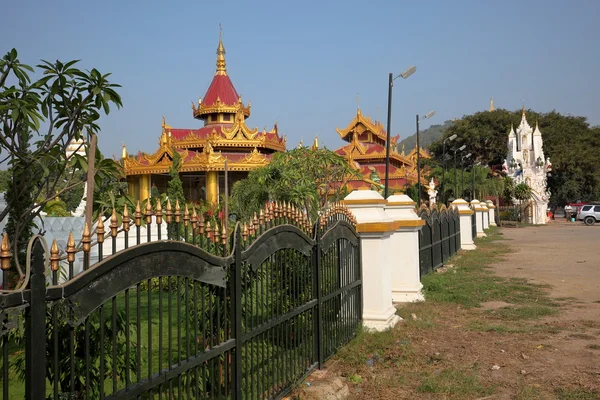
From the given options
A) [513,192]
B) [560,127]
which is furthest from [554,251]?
[560,127]

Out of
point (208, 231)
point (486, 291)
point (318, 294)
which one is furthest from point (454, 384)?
point (486, 291)

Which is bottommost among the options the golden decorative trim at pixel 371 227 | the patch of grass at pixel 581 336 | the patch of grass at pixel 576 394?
the patch of grass at pixel 576 394

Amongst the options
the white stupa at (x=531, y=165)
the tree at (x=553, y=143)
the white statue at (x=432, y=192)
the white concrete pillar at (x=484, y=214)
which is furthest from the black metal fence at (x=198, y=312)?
the tree at (x=553, y=143)

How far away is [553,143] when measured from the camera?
2154 inches

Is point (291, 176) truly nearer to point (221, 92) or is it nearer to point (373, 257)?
point (373, 257)

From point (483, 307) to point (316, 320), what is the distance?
4583 millimetres

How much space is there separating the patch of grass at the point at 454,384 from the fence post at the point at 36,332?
12.4 ft

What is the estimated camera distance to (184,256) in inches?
127

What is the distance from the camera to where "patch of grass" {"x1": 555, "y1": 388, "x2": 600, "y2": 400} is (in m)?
4.78

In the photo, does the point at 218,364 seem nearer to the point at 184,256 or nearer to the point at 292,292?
the point at 184,256

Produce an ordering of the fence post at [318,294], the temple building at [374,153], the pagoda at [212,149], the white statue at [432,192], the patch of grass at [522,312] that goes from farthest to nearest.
Answer: the white statue at [432,192], the temple building at [374,153], the pagoda at [212,149], the patch of grass at [522,312], the fence post at [318,294]

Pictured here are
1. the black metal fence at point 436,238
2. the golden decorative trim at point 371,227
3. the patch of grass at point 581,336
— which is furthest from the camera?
the black metal fence at point 436,238

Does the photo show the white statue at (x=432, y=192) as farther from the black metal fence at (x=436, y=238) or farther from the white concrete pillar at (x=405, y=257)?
the white concrete pillar at (x=405, y=257)

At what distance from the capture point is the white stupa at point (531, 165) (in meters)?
47.4
